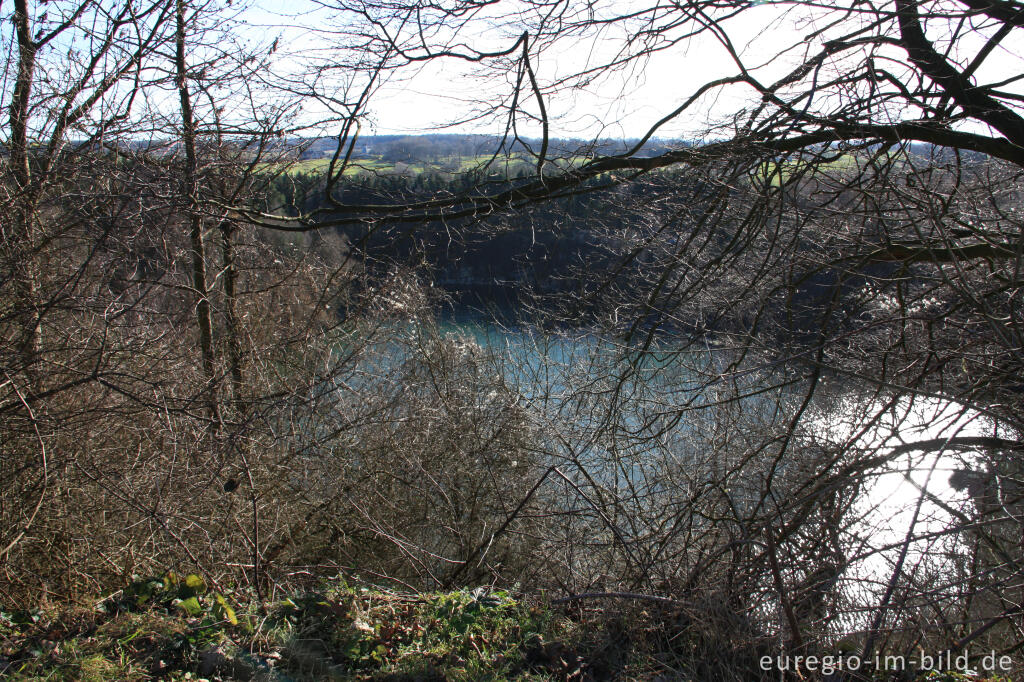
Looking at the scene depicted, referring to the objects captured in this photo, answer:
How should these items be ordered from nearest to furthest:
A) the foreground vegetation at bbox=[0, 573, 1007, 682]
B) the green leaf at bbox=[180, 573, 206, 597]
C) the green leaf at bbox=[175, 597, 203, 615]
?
the foreground vegetation at bbox=[0, 573, 1007, 682] → the green leaf at bbox=[175, 597, 203, 615] → the green leaf at bbox=[180, 573, 206, 597]

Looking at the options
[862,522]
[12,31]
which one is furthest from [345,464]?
[862,522]

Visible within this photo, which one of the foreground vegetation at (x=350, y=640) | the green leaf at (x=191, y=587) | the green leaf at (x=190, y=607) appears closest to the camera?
the foreground vegetation at (x=350, y=640)

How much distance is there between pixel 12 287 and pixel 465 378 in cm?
586

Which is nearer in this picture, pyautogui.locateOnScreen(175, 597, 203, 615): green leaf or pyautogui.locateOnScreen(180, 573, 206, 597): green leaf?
pyautogui.locateOnScreen(175, 597, 203, 615): green leaf

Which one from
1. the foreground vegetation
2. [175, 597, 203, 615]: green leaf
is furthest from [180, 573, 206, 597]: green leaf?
[175, 597, 203, 615]: green leaf

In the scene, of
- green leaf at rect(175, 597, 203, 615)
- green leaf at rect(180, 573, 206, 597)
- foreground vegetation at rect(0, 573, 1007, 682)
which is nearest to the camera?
foreground vegetation at rect(0, 573, 1007, 682)

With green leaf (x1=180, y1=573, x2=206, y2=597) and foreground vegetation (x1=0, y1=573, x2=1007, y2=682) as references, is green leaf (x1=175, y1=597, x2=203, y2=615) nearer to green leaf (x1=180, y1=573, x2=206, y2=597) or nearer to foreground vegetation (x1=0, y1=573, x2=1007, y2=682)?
foreground vegetation (x1=0, y1=573, x2=1007, y2=682)

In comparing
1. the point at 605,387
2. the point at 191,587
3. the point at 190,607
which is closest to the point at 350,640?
the point at 190,607

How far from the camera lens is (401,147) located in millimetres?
4723

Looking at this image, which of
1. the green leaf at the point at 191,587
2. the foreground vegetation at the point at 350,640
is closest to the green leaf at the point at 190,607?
the foreground vegetation at the point at 350,640

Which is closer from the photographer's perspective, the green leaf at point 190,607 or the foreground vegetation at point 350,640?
the foreground vegetation at point 350,640

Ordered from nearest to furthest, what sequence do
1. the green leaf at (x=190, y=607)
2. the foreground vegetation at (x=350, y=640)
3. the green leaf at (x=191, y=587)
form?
the foreground vegetation at (x=350, y=640), the green leaf at (x=190, y=607), the green leaf at (x=191, y=587)

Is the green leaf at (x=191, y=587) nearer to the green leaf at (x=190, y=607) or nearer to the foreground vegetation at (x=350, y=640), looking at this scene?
the foreground vegetation at (x=350, y=640)

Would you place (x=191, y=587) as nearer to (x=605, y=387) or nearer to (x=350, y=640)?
(x=350, y=640)
